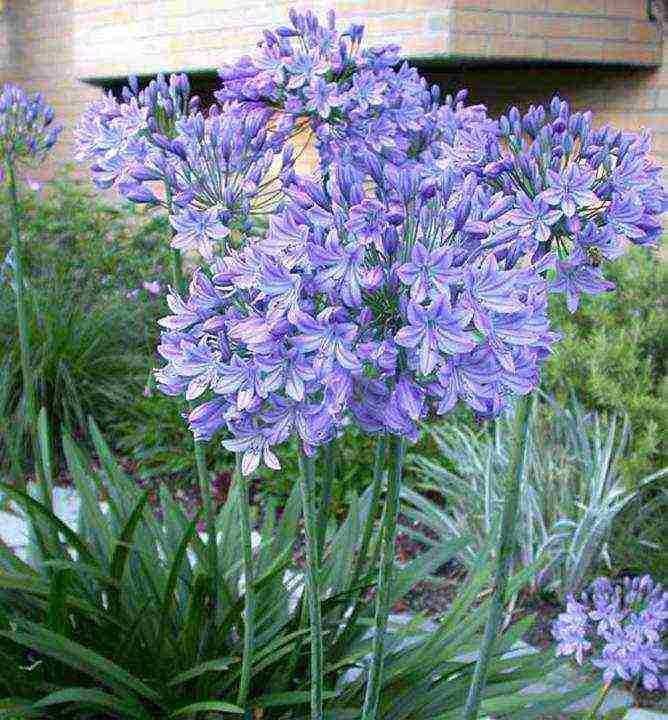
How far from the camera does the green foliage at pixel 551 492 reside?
11.8ft

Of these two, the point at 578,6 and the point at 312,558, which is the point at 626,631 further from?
the point at 578,6

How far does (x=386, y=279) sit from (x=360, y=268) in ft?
0.13

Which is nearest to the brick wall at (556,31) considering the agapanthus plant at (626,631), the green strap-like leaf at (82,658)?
the agapanthus plant at (626,631)

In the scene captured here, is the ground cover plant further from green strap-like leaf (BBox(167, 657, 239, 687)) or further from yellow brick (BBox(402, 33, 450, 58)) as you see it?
yellow brick (BBox(402, 33, 450, 58))

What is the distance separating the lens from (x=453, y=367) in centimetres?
131

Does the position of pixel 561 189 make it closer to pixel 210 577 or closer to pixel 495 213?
pixel 495 213

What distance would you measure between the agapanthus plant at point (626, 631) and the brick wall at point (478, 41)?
138 inches

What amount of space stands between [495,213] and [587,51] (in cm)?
482

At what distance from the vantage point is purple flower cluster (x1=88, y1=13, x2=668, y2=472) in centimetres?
130

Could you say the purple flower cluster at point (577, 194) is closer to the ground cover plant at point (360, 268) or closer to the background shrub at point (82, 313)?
the ground cover plant at point (360, 268)

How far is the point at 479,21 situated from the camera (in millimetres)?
5488

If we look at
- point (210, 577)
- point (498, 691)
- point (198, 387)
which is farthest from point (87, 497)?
point (198, 387)

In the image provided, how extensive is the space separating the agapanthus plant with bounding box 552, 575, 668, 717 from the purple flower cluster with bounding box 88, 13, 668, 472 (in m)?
1.59

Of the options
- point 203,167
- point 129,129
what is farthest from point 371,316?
point 129,129
